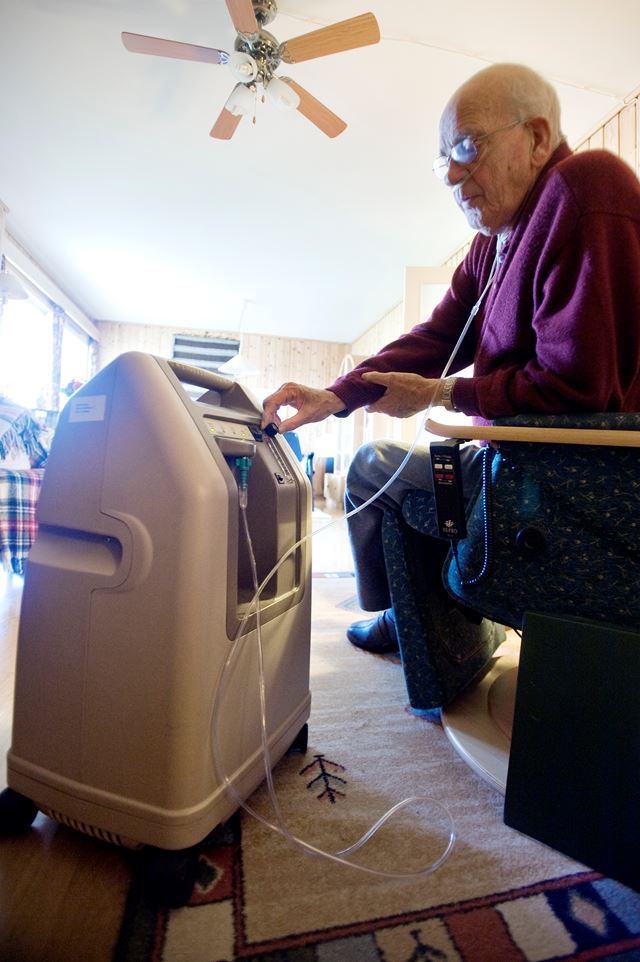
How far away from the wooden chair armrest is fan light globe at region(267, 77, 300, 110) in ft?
6.56

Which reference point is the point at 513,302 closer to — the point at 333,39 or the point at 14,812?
the point at 14,812

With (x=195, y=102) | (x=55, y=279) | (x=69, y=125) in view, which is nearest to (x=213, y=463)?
(x=195, y=102)

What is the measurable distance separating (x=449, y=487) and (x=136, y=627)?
471mm

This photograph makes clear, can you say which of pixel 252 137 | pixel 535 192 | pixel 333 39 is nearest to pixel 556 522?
pixel 535 192

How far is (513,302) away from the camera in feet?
2.43

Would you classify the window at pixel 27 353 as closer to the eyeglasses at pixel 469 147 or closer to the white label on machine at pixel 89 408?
the white label on machine at pixel 89 408

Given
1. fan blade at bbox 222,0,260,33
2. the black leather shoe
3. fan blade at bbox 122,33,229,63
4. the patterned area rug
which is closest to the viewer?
the patterned area rug

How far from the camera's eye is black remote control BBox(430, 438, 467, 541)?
680 mm

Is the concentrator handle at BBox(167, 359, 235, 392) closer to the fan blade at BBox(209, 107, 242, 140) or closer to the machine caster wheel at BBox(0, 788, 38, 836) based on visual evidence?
the machine caster wheel at BBox(0, 788, 38, 836)

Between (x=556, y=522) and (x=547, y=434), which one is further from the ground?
(x=547, y=434)

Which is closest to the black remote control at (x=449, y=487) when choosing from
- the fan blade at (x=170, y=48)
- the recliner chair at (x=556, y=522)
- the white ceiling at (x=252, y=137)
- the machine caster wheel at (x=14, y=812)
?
the recliner chair at (x=556, y=522)

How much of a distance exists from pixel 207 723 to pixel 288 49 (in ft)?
7.42

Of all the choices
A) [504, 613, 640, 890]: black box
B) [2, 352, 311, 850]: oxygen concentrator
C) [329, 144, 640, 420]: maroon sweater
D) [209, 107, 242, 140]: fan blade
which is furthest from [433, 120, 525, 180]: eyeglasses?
[209, 107, 242, 140]: fan blade

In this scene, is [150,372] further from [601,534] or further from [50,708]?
[601,534]
